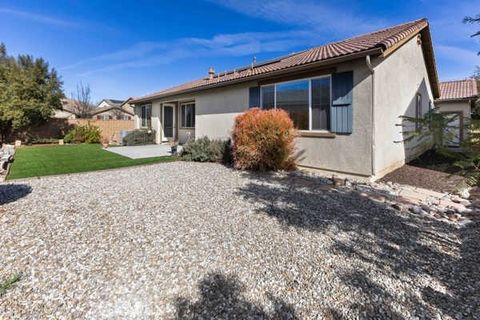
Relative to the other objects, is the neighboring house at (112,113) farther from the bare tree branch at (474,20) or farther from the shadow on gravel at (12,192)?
the bare tree branch at (474,20)

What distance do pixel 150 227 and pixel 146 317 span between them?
1933 mm

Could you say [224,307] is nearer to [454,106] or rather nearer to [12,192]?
[12,192]

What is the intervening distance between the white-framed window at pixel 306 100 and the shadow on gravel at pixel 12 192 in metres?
7.70

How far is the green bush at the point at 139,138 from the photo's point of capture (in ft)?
55.5

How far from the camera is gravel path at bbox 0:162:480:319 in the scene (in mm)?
2424

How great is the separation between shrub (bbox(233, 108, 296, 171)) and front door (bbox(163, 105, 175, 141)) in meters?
10.6

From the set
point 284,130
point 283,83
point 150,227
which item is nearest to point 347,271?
point 150,227

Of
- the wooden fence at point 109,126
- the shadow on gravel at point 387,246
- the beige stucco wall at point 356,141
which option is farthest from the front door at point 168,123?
the shadow on gravel at point 387,246

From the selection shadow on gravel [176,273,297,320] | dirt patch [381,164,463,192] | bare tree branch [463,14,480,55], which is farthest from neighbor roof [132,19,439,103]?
shadow on gravel [176,273,297,320]

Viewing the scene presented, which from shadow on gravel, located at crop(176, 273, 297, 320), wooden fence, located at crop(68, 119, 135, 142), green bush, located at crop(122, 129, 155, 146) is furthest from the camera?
wooden fence, located at crop(68, 119, 135, 142)

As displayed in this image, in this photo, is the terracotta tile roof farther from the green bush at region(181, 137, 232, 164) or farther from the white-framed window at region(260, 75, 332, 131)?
the green bush at region(181, 137, 232, 164)

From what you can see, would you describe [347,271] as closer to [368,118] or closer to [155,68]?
[368,118]

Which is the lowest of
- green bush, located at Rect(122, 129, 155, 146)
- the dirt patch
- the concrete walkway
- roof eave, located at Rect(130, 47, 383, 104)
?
the dirt patch

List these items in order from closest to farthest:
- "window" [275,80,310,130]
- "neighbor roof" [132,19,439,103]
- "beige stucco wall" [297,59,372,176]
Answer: "neighbor roof" [132,19,439,103] → "beige stucco wall" [297,59,372,176] → "window" [275,80,310,130]
